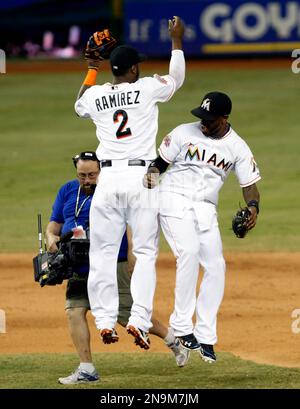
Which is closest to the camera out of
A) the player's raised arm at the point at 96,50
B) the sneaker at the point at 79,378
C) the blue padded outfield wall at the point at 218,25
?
the sneaker at the point at 79,378

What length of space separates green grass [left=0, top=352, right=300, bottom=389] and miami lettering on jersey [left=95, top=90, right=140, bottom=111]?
Answer: 2.24m

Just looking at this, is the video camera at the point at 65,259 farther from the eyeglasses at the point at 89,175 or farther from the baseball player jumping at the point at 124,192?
the eyeglasses at the point at 89,175

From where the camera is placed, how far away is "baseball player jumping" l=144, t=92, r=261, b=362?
33.7 ft

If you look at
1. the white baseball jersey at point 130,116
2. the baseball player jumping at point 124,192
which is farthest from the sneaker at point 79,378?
the white baseball jersey at point 130,116

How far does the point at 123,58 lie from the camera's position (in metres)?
10.4

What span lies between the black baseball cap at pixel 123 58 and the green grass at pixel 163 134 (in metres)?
7.38

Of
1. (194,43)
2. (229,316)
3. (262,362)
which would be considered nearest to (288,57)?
(194,43)

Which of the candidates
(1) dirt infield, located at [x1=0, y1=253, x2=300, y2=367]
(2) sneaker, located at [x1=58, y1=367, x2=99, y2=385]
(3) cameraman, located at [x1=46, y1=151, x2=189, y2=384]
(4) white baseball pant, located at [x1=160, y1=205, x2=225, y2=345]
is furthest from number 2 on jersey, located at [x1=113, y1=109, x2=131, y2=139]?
(1) dirt infield, located at [x1=0, y1=253, x2=300, y2=367]

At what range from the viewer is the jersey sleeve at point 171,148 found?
33.9 feet

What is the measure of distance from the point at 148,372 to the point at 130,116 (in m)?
2.28

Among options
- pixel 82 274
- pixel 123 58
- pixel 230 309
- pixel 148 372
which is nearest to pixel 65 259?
pixel 82 274

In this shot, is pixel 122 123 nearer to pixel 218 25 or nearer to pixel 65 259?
pixel 65 259

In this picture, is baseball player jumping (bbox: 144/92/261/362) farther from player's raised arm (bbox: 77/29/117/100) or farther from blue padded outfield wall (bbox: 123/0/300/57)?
blue padded outfield wall (bbox: 123/0/300/57)

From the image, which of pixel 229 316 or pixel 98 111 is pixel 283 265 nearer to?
pixel 229 316
